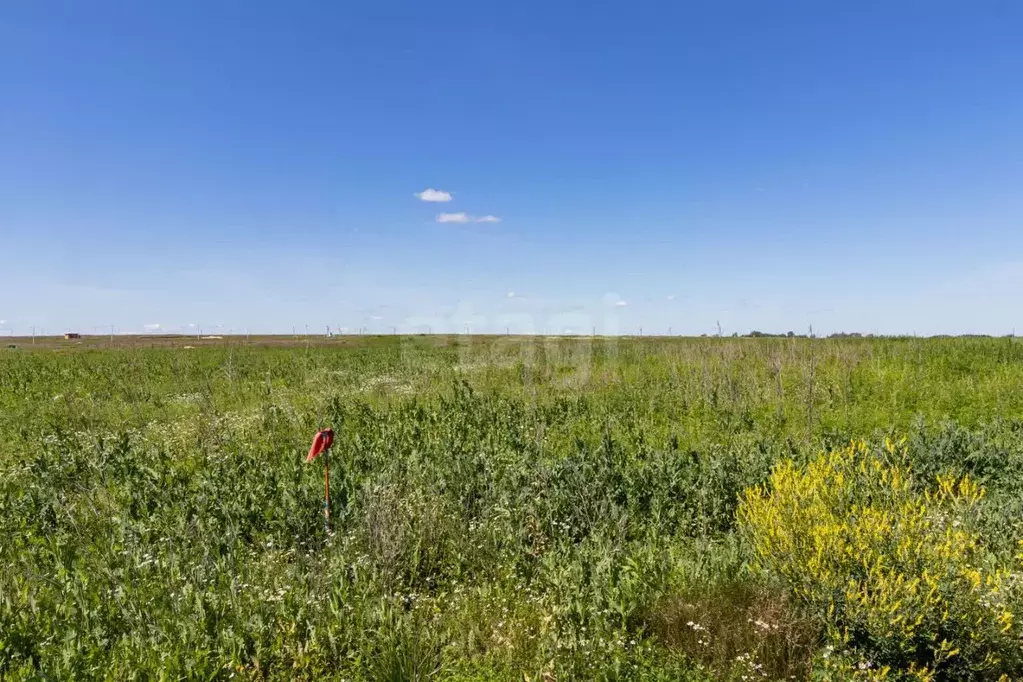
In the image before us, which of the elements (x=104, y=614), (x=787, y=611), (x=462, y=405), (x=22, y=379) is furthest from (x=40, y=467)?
(x=22, y=379)

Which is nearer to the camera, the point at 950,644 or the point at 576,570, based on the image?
the point at 950,644

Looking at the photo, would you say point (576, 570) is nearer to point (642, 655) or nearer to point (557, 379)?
point (642, 655)

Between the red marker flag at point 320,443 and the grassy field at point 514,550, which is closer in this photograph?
the grassy field at point 514,550

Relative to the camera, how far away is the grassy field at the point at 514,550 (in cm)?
329

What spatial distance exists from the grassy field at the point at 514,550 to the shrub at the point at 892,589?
0.02 metres

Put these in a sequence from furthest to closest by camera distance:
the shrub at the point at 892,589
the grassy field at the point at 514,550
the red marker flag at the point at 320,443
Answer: the red marker flag at the point at 320,443
the grassy field at the point at 514,550
the shrub at the point at 892,589

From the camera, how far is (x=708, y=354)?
1781 centimetres

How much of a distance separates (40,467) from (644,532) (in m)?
8.74

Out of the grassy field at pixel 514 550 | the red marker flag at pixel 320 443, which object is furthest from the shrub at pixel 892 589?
the red marker flag at pixel 320 443

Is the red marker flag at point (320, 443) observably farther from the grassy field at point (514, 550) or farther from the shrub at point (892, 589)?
the shrub at point (892, 589)

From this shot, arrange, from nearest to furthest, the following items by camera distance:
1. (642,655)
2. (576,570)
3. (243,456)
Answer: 1. (642,655)
2. (576,570)
3. (243,456)

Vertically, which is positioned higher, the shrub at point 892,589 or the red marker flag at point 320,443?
the red marker flag at point 320,443

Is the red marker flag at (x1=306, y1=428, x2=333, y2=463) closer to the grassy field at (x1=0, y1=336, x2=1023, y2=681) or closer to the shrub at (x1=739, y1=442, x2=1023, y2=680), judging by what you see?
the grassy field at (x1=0, y1=336, x2=1023, y2=681)

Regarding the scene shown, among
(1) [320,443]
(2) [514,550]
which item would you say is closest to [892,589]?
(2) [514,550]
